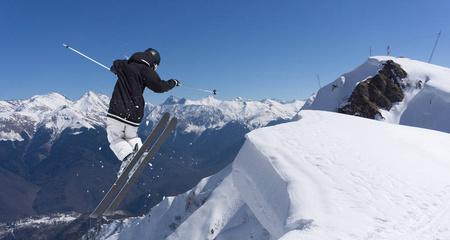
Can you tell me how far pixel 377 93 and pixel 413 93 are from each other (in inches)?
275

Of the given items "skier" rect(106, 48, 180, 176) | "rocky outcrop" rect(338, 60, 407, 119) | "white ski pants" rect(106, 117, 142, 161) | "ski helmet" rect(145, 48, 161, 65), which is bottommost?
"rocky outcrop" rect(338, 60, 407, 119)

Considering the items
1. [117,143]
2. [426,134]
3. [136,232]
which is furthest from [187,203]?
[117,143]

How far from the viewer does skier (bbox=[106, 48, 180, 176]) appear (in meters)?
12.4

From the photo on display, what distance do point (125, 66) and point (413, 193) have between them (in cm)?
1029

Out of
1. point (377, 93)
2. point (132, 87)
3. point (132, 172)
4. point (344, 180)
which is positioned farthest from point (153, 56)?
point (377, 93)

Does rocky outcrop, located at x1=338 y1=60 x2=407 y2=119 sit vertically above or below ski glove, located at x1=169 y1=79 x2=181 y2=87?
below

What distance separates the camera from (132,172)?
14102 millimetres

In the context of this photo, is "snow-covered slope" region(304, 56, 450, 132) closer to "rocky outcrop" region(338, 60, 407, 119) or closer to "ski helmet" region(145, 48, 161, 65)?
"rocky outcrop" region(338, 60, 407, 119)

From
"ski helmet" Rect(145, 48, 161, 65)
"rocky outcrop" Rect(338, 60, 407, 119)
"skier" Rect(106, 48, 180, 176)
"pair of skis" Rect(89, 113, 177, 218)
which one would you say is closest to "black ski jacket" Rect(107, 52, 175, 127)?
"skier" Rect(106, 48, 180, 176)

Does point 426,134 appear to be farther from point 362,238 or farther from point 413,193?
point 362,238

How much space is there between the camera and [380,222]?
1094 centimetres

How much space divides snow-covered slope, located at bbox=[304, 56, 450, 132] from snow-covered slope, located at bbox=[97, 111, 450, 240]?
5611 centimetres

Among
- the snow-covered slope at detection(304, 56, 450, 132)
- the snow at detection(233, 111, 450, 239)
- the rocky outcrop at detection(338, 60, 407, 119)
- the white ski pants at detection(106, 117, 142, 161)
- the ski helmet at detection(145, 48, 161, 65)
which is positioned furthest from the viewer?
the rocky outcrop at detection(338, 60, 407, 119)

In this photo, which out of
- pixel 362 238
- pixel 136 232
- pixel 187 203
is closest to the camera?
pixel 362 238
